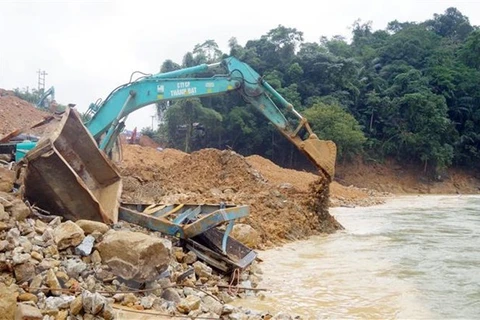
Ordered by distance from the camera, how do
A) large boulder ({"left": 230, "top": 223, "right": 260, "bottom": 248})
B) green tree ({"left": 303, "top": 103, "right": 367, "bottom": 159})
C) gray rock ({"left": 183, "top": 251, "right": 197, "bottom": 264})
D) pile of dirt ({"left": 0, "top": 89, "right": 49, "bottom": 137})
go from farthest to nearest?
1. green tree ({"left": 303, "top": 103, "right": 367, "bottom": 159})
2. pile of dirt ({"left": 0, "top": 89, "right": 49, "bottom": 137})
3. large boulder ({"left": 230, "top": 223, "right": 260, "bottom": 248})
4. gray rock ({"left": 183, "top": 251, "right": 197, "bottom": 264})

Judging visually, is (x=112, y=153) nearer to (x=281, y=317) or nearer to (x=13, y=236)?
(x=13, y=236)

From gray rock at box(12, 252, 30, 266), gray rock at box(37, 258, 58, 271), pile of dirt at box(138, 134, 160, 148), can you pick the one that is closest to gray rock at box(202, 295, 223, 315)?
gray rock at box(37, 258, 58, 271)

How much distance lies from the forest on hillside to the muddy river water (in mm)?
23385

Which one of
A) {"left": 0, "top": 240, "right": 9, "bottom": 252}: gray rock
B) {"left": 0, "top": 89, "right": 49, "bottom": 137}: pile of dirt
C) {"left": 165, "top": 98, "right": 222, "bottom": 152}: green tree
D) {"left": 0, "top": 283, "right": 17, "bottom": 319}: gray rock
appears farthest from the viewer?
{"left": 165, "top": 98, "right": 222, "bottom": 152}: green tree

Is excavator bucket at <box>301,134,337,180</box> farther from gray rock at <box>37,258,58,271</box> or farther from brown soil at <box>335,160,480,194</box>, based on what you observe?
A: brown soil at <box>335,160,480,194</box>

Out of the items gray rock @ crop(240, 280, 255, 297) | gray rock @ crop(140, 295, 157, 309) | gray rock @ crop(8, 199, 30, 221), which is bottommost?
gray rock @ crop(240, 280, 255, 297)

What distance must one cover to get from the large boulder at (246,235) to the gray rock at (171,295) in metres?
3.59

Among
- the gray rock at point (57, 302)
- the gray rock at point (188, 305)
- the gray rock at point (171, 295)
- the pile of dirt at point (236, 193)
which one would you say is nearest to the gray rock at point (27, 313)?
the gray rock at point (57, 302)

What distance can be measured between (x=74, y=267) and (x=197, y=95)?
6.61 m

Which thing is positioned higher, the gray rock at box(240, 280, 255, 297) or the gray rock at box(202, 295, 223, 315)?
the gray rock at box(202, 295, 223, 315)

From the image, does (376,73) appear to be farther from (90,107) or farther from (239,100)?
(90,107)

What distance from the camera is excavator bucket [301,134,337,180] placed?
403 inches

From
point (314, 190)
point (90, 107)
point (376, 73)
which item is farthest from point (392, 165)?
point (90, 107)

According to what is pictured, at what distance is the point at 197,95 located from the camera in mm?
10469
